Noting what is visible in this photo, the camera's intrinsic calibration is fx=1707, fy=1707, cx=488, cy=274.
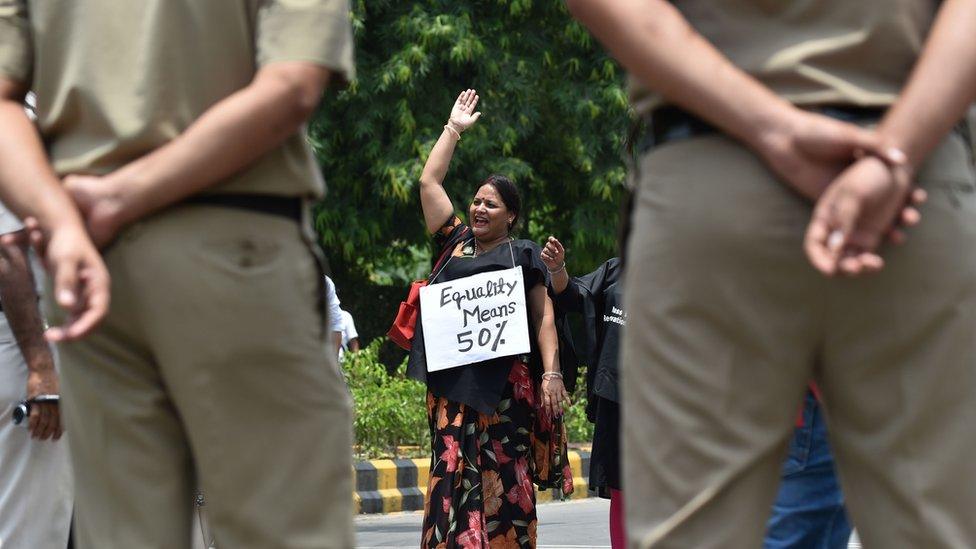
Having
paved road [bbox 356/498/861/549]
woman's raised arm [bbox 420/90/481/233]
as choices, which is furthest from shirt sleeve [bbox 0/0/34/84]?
paved road [bbox 356/498/861/549]

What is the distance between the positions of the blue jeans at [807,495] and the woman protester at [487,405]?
11.8ft

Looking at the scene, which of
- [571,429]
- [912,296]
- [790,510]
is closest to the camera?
[912,296]

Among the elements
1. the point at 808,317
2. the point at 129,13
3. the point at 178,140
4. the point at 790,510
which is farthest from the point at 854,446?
the point at 790,510

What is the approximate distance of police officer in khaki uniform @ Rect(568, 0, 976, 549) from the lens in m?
2.21

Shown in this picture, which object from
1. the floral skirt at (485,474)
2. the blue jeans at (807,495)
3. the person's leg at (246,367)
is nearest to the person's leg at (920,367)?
the person's leg at (246,367)

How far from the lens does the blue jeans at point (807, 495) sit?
4531 millimetres

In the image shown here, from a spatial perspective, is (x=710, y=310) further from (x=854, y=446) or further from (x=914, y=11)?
(x=914, y=11)

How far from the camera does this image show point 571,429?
16.3 metres

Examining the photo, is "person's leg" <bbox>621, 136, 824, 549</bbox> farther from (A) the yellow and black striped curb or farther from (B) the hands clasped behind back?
(A) the yellow and black striped curb

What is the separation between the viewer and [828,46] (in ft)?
7.45

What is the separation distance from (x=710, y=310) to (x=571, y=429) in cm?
1418

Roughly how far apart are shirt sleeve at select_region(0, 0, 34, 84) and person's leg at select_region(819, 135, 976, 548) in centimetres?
134

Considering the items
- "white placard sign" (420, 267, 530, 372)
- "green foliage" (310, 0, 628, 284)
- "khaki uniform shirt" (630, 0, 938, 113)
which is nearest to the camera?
"khaki uniform shirt" (630, 0, 938, 113)

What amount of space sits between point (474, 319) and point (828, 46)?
6.00 meters
